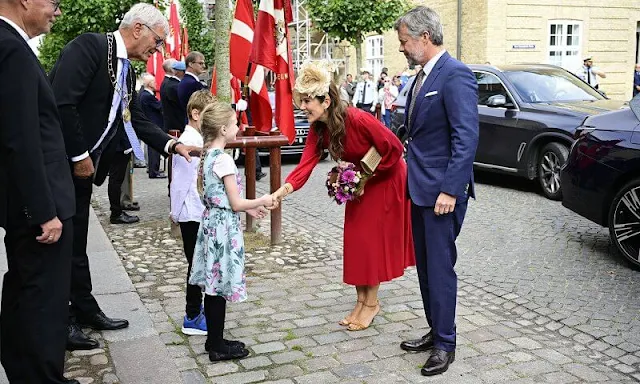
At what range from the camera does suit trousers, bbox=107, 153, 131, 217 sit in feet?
28.0

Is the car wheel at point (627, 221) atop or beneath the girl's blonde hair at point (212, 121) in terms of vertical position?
beneath

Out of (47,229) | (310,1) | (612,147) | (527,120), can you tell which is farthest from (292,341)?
(310,1)

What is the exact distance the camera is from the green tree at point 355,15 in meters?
23.9

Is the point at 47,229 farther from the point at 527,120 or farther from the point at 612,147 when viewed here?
the point at 527,120

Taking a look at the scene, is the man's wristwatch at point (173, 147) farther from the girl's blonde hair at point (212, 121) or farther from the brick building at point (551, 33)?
the brick building at point (551, 33)

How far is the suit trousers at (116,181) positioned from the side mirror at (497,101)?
17.1ft

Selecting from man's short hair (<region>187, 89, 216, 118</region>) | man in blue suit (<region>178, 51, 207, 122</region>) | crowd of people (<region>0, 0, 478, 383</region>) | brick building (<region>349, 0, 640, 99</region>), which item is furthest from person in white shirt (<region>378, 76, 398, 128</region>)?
crowd of people (<region>0, 0, 478, 383</region>)

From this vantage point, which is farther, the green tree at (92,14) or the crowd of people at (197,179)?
the green tree at (92,14)

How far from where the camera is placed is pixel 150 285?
5.80 metres

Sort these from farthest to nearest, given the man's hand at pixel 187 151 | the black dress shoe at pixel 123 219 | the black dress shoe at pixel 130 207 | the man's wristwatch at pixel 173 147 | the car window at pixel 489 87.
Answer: the car window at pixel 489 87, the black dress shoe at pixel 130 207, the black dress shoe at pixel 123 219, the man's wristwatch at pixel 173 147, the man's hand at pixel 187 151

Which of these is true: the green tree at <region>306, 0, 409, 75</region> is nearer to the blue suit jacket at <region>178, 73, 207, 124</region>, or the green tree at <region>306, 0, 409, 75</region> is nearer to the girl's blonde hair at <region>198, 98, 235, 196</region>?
the blue suit jacket at <region>178, 73, 207, 124</region>

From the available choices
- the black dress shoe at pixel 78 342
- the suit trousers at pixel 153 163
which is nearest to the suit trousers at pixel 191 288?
the black dress shoe at pixel 78 342

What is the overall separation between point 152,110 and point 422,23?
320 inches

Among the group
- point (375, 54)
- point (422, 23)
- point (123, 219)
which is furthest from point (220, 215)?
point (375, 54)
